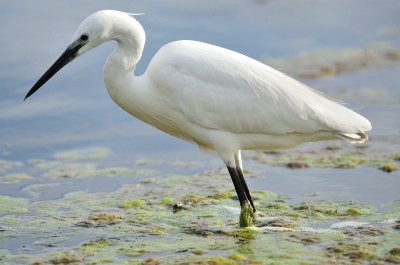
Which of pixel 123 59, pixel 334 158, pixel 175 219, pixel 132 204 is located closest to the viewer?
pixel 123 59

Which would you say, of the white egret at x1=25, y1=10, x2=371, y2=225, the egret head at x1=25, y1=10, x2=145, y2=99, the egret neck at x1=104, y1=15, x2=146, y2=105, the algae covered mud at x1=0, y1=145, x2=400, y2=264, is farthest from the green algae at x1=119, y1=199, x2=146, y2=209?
the egret head at x1=25, y1=10, x2=145, y2=99

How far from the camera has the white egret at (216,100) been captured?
6.24 metres

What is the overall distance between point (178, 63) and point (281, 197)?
164cm

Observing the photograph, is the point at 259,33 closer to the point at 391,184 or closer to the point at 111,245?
the point at 391,184

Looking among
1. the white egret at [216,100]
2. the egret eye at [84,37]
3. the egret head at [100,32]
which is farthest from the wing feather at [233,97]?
the egret eye at [84,37]

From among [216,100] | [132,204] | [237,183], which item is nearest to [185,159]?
[132,204]

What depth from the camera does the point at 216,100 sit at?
6.29 meters

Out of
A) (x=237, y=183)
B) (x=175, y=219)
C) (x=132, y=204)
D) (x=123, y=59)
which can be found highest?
(x=123, y=59)

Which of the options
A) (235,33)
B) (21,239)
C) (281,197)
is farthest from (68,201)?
(235,33)

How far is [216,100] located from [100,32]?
2.92 feet

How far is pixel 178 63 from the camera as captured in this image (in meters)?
6.23

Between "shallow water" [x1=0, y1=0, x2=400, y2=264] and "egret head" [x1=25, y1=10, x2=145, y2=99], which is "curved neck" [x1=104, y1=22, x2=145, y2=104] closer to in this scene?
"egret head" [x1=25, y1=10, x2=145, y2=99]

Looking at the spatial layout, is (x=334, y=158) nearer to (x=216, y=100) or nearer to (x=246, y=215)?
(x=246, y=215)

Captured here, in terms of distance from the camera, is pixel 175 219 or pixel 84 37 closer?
pixel 84 37
